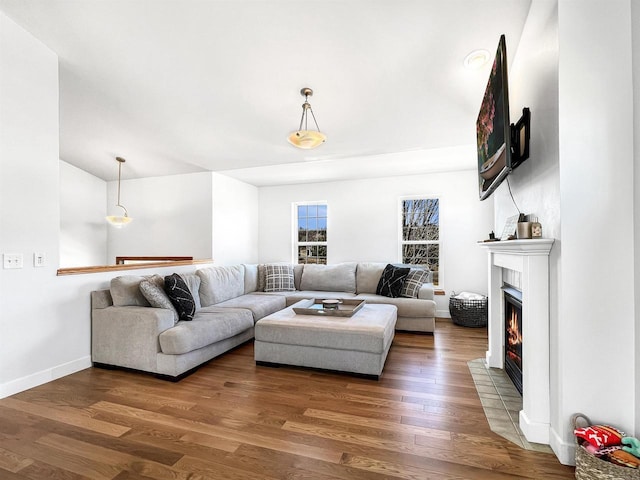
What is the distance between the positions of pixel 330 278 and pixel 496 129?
343 centimetres

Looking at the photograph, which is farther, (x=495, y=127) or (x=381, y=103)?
(x=381, y=103)

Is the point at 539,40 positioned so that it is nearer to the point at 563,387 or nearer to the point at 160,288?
the point at 563,387

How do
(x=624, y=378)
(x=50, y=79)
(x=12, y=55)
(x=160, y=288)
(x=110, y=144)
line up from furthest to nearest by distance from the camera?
(x=110, y=144) < (x=160, y=288) < (x=50, y=79) < (x=12, y=55) < (x=624, y=378)

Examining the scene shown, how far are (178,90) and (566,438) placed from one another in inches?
162

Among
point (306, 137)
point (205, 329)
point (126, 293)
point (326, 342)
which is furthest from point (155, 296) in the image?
point (306, 137)

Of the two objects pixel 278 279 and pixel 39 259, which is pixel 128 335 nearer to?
pixel 39 259

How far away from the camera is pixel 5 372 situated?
235 centimetres

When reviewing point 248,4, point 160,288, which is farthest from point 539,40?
point 160,288

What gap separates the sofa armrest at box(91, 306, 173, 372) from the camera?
2703 mm

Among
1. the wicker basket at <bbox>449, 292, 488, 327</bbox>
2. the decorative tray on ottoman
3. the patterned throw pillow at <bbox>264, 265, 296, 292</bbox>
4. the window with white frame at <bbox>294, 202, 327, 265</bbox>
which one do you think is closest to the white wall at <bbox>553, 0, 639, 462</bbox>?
the decorative tray on ottoman

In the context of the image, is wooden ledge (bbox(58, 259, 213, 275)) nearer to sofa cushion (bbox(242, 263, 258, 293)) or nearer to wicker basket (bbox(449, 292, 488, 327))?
sofa cushion (bbox(242, 263, 258, 293))

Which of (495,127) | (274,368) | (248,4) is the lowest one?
(274,368)

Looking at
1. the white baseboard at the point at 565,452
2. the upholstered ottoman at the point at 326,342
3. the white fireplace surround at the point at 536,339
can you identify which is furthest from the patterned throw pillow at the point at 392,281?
the white baseboard at the point at 565,452

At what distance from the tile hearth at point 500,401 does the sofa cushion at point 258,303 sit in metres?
2.39
